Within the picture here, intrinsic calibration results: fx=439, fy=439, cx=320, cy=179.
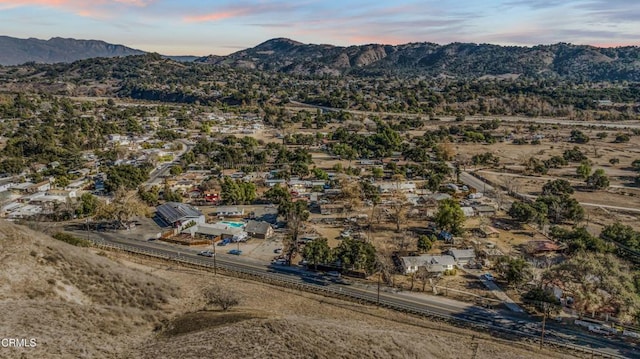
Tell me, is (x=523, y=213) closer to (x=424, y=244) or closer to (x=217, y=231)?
(x=424, y=244)

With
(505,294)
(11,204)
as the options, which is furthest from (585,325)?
(11,204)

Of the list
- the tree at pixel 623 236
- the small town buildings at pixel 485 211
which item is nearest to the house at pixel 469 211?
the small town buildings at pixel 485 211

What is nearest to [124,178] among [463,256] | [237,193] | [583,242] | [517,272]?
[237,193]

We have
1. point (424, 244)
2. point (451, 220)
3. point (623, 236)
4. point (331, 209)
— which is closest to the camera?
point (623, 236)

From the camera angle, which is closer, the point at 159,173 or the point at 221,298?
the point at 221,298

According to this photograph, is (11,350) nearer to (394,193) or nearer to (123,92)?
(394,193)

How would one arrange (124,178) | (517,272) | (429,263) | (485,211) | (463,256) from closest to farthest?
(517,272) → (429,263) → (463,256) → (485,211) → (124,178)
